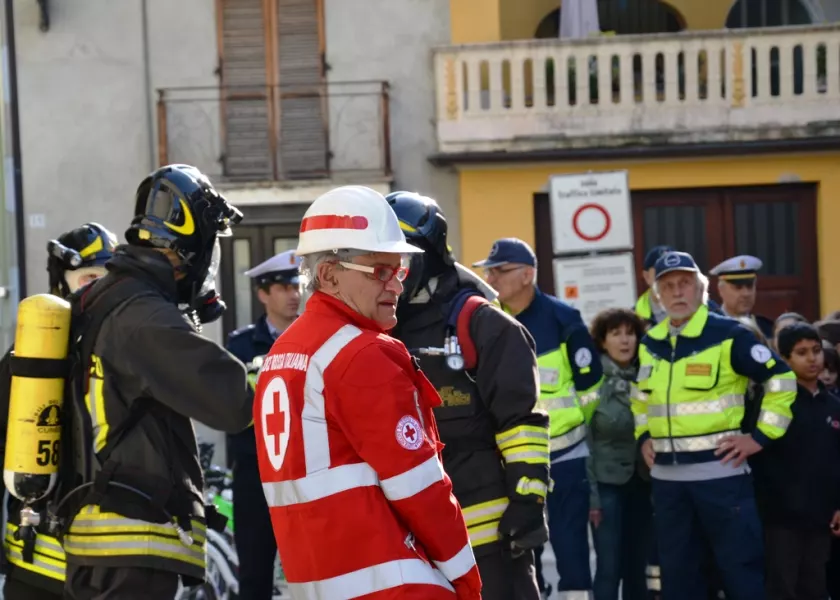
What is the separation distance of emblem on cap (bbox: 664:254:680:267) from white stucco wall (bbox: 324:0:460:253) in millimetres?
9954

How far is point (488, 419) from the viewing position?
5137mm

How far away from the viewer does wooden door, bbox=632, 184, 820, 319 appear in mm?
17578

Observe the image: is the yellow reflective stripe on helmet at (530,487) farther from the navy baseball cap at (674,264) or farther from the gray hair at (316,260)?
the navy baseball cap at (674,264)

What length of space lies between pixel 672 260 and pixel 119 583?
412cm

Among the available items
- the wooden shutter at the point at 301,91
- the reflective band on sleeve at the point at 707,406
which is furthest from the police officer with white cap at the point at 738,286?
the wooden shutter at the point at 301,91

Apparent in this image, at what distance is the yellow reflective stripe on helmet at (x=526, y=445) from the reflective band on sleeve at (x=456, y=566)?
1.55m

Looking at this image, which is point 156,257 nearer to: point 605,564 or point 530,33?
point 605,564

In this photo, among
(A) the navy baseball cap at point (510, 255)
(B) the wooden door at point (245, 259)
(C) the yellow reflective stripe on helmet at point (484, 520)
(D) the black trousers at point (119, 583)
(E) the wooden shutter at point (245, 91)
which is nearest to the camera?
(D) the black trousers at point (119, 583)

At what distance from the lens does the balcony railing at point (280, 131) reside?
17.4 meters

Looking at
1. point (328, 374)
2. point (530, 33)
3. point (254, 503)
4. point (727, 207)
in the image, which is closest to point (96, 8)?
point (530, 33)

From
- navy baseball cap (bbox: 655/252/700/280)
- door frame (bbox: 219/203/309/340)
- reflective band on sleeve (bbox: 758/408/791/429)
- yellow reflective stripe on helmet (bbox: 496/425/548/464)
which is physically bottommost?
reflective band on sleeve (bbox: 758/408/791/429)

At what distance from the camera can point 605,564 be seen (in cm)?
835

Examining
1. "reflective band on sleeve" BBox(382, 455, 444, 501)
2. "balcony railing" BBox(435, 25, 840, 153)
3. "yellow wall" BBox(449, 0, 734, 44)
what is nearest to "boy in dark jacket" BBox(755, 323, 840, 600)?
"reflective band on sleeve" BBox(382, 455, 444, 501)

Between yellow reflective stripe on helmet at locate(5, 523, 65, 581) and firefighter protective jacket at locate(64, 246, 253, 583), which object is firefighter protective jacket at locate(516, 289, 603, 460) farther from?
yellow reflective stripe on helmet at locate(5, 523, 65, 581)
